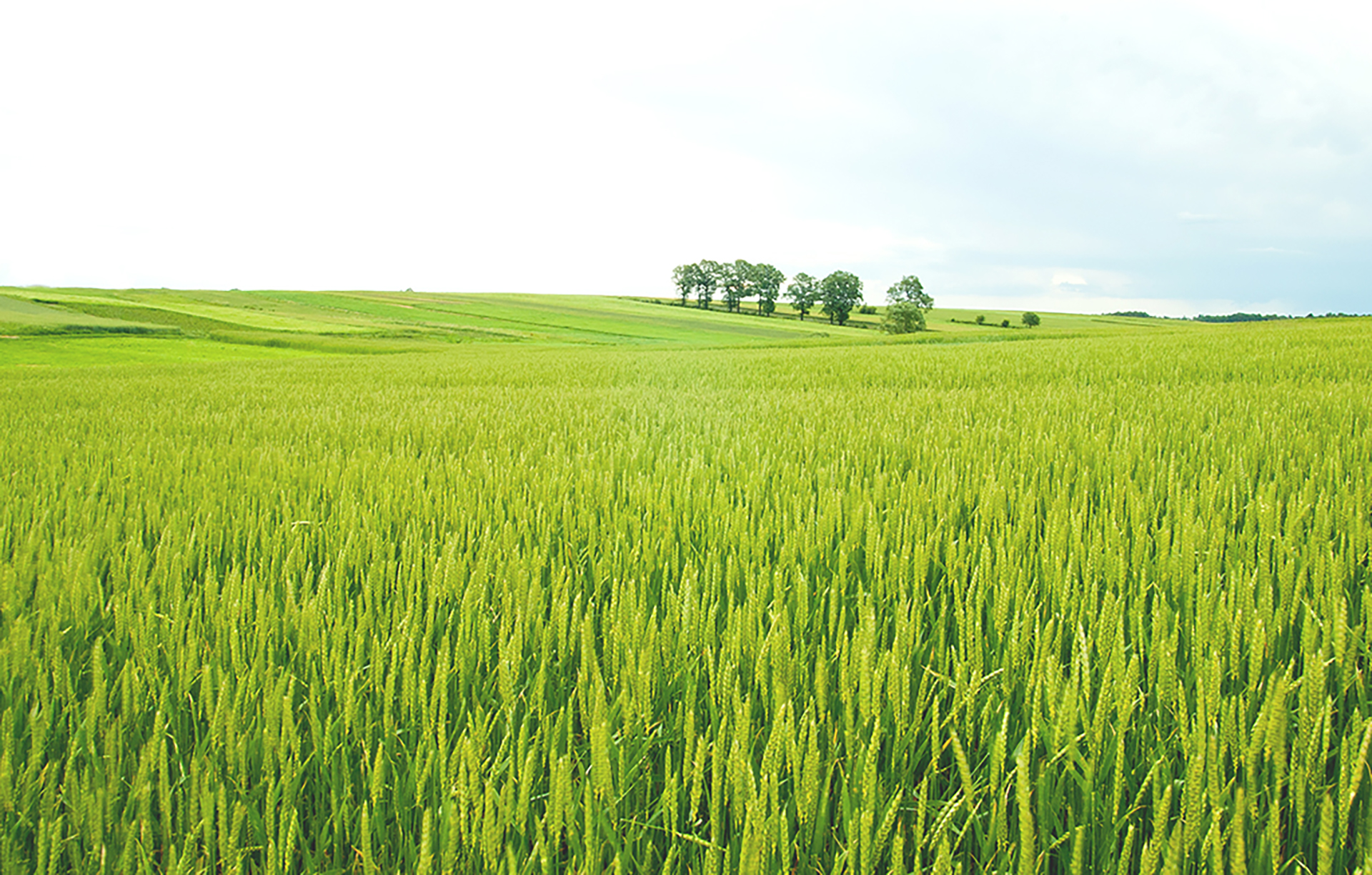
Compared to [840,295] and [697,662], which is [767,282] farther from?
[697,662]

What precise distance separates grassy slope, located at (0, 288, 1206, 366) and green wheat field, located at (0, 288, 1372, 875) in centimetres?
2306

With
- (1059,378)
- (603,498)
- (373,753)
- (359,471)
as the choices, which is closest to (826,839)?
(373,753)

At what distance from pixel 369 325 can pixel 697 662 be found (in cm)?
5168

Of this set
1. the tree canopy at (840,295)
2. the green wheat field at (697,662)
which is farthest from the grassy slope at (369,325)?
the green wheat field at (697,662)

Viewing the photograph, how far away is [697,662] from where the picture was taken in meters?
1.01

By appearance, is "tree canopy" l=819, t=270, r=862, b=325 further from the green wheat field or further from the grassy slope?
the green wheat field

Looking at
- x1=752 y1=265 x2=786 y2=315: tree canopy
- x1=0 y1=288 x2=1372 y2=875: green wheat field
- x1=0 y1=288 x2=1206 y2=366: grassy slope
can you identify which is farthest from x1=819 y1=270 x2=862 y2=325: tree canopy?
x1=0 y1=288 x2=1372 y2=875: green wheat field

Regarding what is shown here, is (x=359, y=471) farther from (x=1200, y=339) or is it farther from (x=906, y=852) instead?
(x=1200, y=339)

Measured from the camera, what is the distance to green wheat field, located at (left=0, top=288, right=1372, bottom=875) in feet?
2.34

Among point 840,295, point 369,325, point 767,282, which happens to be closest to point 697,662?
point 369,325

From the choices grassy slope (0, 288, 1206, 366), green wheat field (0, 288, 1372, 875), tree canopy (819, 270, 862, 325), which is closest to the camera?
green wheat field (0, 288, 1372, 875)

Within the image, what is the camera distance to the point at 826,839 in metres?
0.79

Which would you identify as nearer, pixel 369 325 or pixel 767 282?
pixel 369 325

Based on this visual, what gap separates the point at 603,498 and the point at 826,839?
54.9 inches
